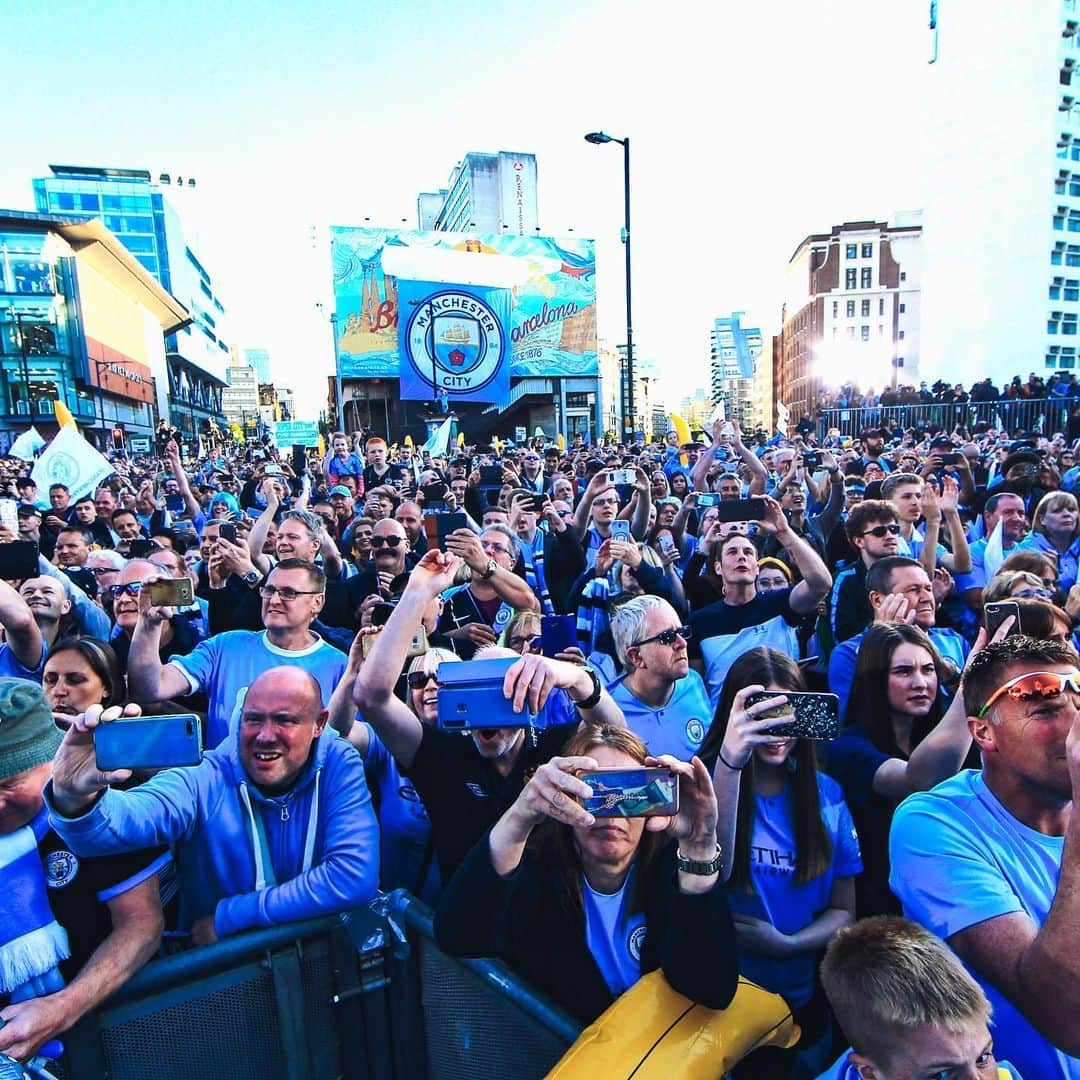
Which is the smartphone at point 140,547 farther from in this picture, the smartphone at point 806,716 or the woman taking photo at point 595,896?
the smartphone at point 806,716

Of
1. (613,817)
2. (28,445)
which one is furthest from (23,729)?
(28,445)

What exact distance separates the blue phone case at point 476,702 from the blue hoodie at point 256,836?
67 cm

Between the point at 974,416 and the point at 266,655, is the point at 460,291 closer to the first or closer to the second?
the point at 974,416

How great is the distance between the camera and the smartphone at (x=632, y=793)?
1.65 meters

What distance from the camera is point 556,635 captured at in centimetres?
351

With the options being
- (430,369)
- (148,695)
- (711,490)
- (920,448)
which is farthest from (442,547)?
(430,369)

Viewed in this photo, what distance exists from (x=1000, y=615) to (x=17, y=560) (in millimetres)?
4637

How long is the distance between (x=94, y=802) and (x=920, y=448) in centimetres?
1391

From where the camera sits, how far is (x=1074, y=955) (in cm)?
152

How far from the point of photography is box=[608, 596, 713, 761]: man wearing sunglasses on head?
10.8ft

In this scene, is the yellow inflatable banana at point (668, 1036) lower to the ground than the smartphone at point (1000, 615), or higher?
lower

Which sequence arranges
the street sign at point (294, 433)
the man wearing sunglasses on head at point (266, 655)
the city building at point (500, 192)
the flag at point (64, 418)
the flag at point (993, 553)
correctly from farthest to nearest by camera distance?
the city building at point (500, 192) < the street sign at point (294, 433) < the flag at point (64, 418) < the flag at point (993, 553) < the man wearing sunglasses on head at point (266, 655)

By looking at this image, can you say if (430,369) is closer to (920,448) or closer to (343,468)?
(343,468)

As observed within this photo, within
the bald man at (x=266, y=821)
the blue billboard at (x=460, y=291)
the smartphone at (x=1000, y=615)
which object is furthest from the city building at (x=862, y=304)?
the bald man at (x=266, y=821)
